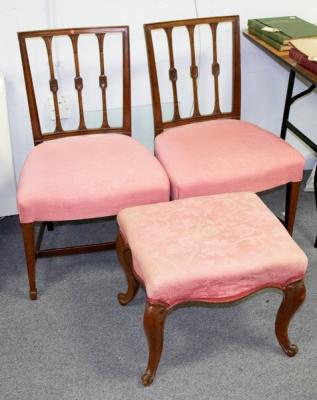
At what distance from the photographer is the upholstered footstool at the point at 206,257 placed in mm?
1392

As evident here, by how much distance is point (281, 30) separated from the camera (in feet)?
6.59

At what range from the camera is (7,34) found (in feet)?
6.60

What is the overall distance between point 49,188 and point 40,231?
46 centimetres

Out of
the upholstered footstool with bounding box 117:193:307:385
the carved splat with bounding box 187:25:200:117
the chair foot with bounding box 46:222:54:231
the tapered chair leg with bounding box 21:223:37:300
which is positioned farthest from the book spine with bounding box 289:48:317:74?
the chair foot with bounding box 46:222:54:231

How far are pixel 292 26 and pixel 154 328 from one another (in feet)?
4.25

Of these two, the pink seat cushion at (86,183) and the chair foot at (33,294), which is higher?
the pink seat cushion at (86,183)

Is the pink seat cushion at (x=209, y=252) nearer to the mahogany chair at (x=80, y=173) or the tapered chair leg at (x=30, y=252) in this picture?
the mahogany chair at (x=80, y=173)

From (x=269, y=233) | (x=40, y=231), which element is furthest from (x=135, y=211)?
(x=40, y=231)

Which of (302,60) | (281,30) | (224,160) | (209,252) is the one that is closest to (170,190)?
(224,160)

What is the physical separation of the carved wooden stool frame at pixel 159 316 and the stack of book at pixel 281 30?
0.92 metres

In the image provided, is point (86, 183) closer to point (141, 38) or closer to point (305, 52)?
point (141, 38)

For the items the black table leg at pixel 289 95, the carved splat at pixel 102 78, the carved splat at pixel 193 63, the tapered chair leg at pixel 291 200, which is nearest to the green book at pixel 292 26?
the black table leg at pixel 289 95

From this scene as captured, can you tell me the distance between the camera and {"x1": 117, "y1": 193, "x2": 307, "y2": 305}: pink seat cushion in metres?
1.39

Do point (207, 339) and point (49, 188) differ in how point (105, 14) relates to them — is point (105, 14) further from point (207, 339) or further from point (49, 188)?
point (207, 339)
